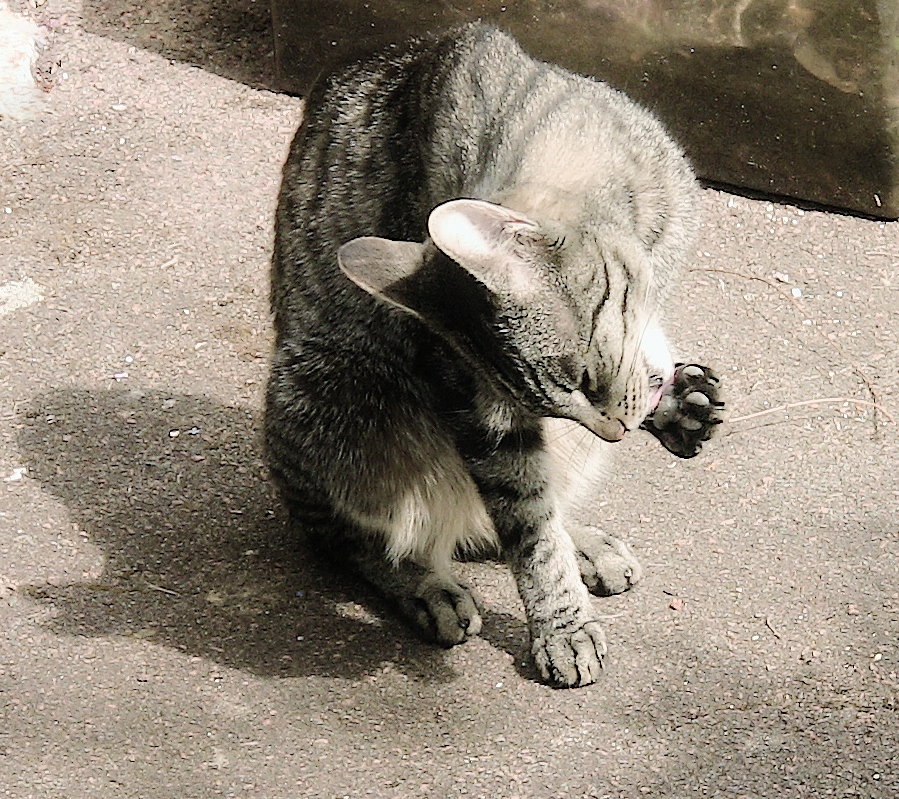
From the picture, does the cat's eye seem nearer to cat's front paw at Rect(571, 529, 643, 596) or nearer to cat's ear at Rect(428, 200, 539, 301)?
cat's ear at Rect(428, 200, 539, 301)

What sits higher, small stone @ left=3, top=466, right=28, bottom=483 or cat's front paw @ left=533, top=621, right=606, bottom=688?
cat's front paw @ left=533, top=621, right=606, bottom=688

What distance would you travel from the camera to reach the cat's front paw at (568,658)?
2975 millimetres

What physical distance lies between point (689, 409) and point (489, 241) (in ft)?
3.00

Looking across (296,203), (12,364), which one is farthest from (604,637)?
(12,364)

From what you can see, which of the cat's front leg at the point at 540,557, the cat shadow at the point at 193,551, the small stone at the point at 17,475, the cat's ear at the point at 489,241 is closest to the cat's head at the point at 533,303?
the cat's ear at the point at 489,241

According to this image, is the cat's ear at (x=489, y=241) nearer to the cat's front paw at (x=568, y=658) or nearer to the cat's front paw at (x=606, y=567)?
the cat's front paw at (x=568, y=658)

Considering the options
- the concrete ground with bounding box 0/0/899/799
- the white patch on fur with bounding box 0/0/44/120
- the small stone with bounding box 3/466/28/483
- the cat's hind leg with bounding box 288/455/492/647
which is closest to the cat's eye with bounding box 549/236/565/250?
the cat's hind leg with bounding box 288/455/492/647

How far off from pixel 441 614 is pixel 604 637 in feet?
1.26

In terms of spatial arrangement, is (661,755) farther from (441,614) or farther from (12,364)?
(12,364)

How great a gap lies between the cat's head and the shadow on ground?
10.1 feet

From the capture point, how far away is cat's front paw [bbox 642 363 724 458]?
9.91ft

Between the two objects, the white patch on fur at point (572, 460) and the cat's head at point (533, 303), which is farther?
the white patch on fur at point (572, 460)

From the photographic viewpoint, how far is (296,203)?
10.7ft

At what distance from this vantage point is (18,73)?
5156mm
